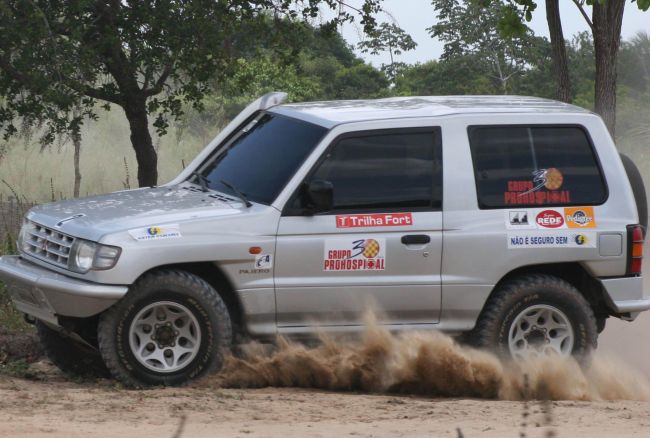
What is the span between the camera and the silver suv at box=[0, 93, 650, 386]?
7.36 meters

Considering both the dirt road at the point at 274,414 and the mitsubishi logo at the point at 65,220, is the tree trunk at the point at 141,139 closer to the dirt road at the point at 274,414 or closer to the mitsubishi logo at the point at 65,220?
the mitsubishi logo at the point at 65,220

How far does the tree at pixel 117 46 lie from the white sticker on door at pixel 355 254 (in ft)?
22.9

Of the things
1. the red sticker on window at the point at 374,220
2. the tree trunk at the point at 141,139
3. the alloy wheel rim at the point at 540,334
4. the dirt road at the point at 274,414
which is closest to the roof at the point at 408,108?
the red sticker on window at the point at 374,220

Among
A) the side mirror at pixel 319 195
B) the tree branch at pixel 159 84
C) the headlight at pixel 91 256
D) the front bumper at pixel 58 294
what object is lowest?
the front bumper at pixel 58 294

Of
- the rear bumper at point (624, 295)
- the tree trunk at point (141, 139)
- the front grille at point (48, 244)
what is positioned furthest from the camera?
the tree trunk at point (141, 139)

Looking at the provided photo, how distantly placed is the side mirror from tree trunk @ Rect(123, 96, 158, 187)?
32.4ft

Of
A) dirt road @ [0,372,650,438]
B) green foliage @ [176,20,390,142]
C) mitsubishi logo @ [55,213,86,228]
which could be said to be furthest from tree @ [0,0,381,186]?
green foliage @ [176,20,390,142]

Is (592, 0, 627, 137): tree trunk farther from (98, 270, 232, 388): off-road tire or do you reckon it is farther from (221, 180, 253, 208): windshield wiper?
(98, 270, 232, 388): off-road tire

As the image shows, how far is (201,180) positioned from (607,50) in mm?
7486

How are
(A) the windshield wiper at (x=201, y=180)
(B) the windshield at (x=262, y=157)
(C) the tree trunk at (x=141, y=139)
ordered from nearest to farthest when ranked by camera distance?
(B) the windshield at (x=262, y=157), (A) the windshield wiper at (x=201, y=180), (C) the tree trunk at (x=141, y=139)

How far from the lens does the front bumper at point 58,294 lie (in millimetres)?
7148

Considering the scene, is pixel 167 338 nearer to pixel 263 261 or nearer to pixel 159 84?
pixel 263 261

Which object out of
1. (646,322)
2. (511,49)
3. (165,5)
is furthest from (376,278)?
(511,49)

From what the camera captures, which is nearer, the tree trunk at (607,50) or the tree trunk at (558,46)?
the tree trunk at (558,46)
